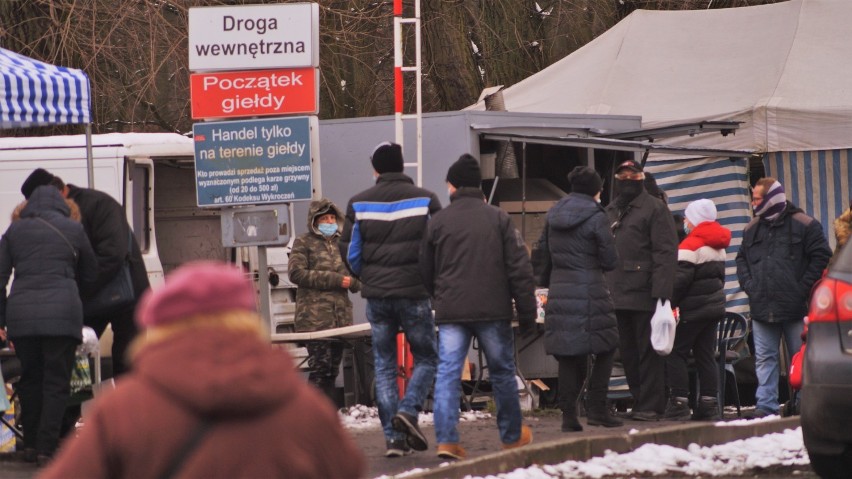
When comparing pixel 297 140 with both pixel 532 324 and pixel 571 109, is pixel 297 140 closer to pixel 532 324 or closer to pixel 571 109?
pixel 532 324

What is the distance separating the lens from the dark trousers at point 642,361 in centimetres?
1051

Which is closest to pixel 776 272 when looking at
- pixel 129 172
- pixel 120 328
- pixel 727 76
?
pixel 120 328

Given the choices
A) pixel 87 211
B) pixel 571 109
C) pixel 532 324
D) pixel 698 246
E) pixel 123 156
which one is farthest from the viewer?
pixel 571 109

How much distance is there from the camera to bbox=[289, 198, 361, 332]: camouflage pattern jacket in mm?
11305

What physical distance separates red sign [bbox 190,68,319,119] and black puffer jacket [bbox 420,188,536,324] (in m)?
1.84

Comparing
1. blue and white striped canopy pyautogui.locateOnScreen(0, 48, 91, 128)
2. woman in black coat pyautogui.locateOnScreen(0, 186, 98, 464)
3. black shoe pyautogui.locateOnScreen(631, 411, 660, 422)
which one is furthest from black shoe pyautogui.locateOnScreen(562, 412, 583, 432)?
blue and white striped canopy pyautogui.locateOnScreen(0, 48, 91, 128)

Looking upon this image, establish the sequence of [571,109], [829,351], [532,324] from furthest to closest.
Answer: [571,109], [532,324], [829,351]

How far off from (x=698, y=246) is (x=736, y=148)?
15.6 ft

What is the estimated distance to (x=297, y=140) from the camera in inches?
366

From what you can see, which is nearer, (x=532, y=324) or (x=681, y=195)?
(x=532, y=324)

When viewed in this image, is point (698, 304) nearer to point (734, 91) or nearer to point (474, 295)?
point (474, 295)

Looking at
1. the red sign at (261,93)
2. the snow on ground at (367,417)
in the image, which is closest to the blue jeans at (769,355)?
the snow on ground at (367,417)

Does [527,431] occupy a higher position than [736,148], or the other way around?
[736,148]

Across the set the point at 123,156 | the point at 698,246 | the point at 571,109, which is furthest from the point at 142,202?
the point at 571,109
